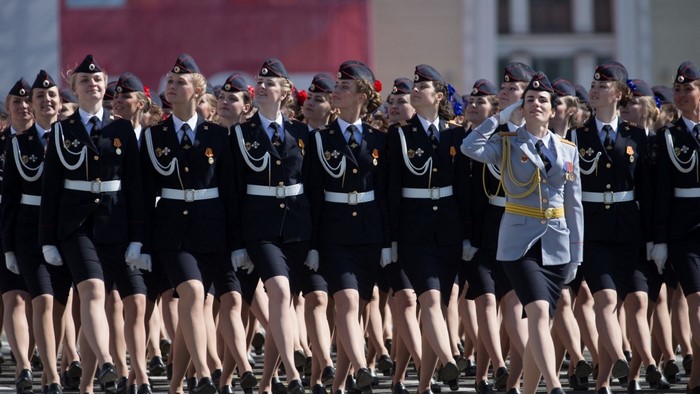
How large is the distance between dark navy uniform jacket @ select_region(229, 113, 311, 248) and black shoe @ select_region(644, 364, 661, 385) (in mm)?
2554

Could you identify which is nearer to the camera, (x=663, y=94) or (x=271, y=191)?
(x=271, y=191)

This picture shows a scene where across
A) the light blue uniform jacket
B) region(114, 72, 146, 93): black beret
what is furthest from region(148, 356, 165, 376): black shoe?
the light blue uniform jacket

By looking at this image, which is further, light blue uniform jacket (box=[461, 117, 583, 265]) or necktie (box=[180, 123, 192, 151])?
necktie (box=[180, 123, 192, 151])

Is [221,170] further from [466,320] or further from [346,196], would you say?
[466,320]

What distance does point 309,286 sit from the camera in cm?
1068

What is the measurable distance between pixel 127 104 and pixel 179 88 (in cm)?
101

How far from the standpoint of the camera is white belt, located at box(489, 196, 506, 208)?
11.0m

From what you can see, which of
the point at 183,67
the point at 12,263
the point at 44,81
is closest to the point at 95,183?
the point at 183,67

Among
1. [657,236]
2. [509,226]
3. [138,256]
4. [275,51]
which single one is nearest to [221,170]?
[138,256]

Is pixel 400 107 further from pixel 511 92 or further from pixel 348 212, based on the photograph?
pixel 348 212

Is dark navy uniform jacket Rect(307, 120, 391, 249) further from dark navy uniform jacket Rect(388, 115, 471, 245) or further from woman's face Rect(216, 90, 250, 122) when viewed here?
woman's face Rect(216, 90, 250, 122)

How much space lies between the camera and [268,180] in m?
10.5

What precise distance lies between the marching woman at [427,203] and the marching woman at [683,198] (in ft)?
4.18

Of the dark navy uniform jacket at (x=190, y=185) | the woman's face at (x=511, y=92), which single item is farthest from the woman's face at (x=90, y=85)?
the woman's face at (x=511, y=92)
